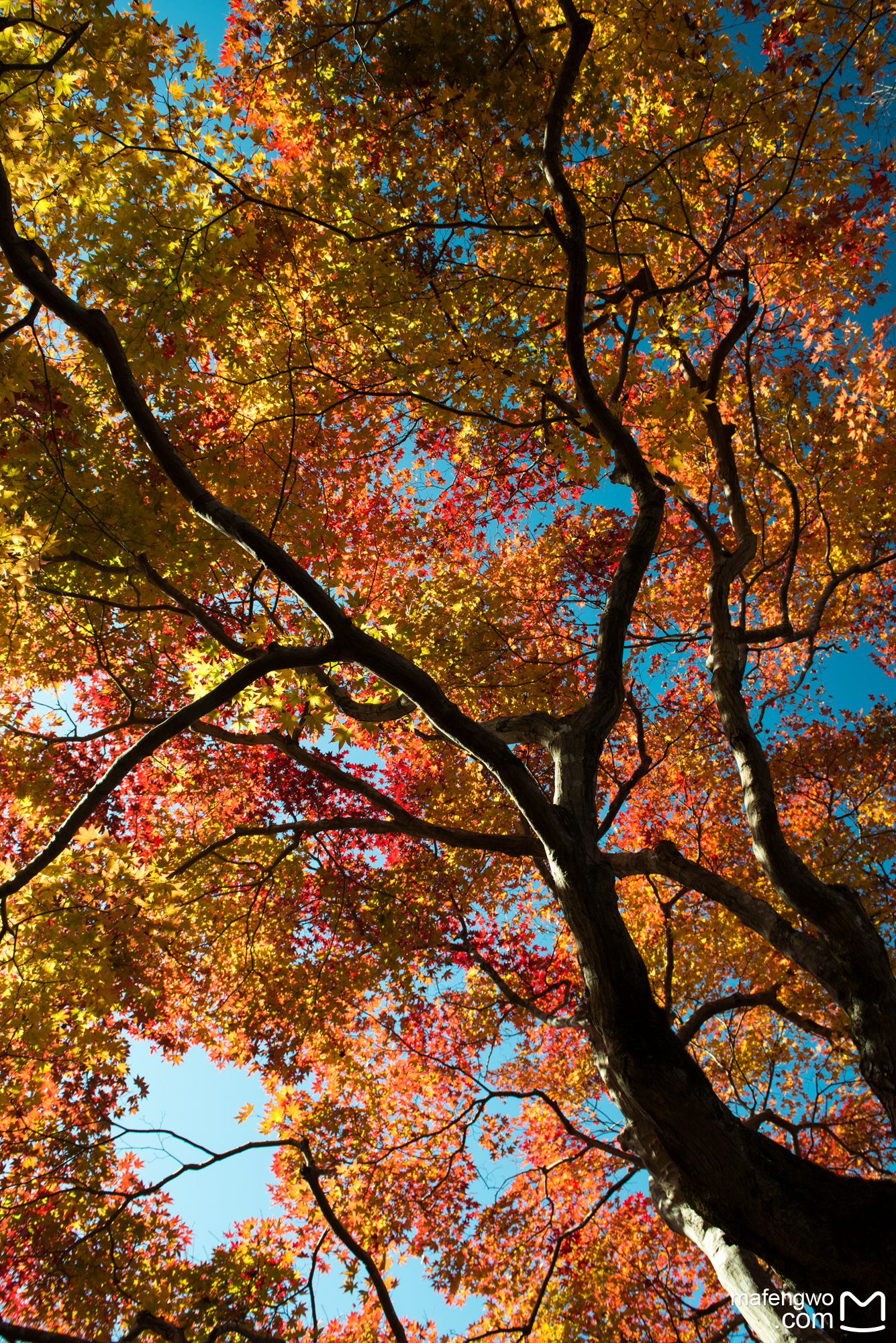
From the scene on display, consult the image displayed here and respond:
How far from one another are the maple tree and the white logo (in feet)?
0.27

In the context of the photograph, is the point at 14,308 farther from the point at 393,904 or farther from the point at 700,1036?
the point at 700,1036

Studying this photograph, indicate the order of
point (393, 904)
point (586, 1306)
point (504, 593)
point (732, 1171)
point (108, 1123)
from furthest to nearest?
point (504, 593) → point (586, 1306) → point (393, 904) → point (108, 1123) → point (732, 1171)

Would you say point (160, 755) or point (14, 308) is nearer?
point (14, 308)

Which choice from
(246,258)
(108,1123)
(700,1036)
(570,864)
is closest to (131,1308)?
(108,1123)

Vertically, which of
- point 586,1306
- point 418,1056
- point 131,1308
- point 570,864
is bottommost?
point 586,1306

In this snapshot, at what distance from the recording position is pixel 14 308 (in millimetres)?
5340

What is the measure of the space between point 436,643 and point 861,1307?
6458 mm

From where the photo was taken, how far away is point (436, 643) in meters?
8.13

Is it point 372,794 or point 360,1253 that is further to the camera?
point 372,794

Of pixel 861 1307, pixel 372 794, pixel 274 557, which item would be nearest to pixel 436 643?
pixel 372 794

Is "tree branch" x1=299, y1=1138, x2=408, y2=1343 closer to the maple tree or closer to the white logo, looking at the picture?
the maple tree

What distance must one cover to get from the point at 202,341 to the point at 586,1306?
13185 millimetres

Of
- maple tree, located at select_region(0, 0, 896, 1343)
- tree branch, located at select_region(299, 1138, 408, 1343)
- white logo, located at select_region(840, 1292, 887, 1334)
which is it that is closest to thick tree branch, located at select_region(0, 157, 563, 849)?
maple tree, located at select_region(0, 0, 896, 1343)

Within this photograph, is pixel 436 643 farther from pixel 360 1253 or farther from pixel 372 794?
pixel 360 1253
